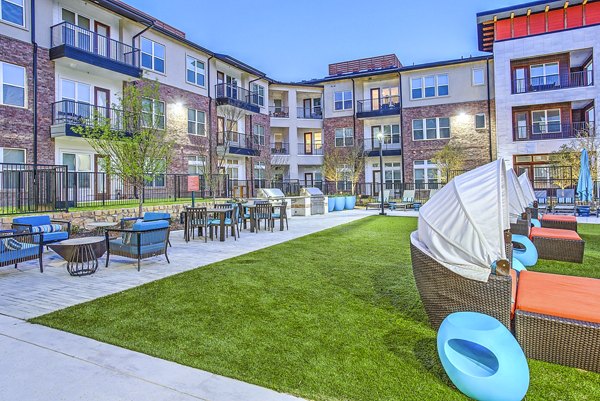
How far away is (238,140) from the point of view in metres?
26.6

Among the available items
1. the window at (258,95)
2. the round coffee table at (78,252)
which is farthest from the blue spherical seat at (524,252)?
the window at (258,95)

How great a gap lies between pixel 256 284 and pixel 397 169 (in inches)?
1047

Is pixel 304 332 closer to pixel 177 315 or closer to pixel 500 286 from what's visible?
pixel 177 315

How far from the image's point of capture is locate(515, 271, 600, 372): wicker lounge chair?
2932 mm

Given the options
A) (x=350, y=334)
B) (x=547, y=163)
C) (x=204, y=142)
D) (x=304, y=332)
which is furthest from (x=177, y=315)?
(x=547, y=163)

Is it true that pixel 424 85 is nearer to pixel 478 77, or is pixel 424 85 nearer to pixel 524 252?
pixel 478 77

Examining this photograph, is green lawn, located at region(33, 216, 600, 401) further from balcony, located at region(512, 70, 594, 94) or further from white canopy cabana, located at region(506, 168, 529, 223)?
balcony, located at region(512, 70, 594, 94)

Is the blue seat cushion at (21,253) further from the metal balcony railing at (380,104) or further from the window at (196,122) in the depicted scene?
the metal balcony railing at (380,104)

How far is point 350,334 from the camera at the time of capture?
13.0 feet

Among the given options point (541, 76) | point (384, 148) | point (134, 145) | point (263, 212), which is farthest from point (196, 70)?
point (541, 76)

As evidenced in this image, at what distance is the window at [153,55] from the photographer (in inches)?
779

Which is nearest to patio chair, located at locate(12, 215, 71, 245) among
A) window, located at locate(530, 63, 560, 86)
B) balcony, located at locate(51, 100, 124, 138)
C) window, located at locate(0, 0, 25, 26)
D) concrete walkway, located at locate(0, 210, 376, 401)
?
concrete walkway, located at locate(0, 210, 376, 401)

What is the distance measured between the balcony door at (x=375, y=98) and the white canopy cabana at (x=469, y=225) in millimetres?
28494

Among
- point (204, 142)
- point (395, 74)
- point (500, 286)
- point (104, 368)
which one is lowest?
point (104, 368)
